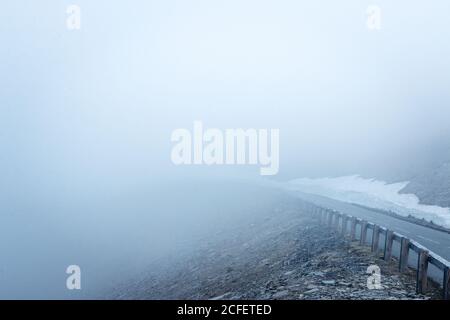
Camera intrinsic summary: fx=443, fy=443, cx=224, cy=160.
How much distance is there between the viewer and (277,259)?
62.3ft

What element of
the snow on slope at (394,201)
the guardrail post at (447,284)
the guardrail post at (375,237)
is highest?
the guardrail post at (447,284)

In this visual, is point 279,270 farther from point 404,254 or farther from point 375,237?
point 404,254

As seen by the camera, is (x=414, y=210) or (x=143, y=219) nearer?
(x=414, y=210)

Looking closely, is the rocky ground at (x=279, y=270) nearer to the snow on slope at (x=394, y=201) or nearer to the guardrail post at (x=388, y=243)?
the guardrail post at (x=388, y=243)

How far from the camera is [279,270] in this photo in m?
16.5

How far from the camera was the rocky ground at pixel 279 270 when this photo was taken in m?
12.1

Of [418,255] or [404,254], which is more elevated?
[418,255]

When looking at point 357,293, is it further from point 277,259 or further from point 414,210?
point 414,210

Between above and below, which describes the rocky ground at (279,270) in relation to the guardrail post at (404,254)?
below

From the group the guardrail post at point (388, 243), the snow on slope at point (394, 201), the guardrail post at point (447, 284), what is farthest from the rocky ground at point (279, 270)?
the snow on slope at point (394, 201)

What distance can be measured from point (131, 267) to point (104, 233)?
33262 millimetres

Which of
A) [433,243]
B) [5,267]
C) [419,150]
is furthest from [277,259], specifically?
[419,150]

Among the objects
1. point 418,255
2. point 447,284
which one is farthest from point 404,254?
point 447,284

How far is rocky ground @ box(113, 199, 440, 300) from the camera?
12062 mm
